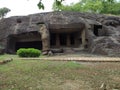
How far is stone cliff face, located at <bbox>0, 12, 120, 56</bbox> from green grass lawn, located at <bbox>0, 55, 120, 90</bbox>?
7801 mm

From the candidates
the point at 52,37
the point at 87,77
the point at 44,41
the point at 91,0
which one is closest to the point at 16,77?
the point at 87,77

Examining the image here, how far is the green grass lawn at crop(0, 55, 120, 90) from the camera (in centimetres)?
659

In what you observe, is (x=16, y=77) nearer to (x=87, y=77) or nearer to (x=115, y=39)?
(x=87, y=77)

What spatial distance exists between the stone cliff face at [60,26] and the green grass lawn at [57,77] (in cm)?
780

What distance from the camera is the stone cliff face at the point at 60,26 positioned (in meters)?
17.3

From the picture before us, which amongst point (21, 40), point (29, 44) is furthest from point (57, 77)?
point (29, 44)

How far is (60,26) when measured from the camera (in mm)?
17656

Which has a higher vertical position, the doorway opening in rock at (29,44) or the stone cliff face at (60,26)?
the stone cliff face at (60,26)

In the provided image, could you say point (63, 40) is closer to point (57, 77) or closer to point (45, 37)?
point (45, 37)

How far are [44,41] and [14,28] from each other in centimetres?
279

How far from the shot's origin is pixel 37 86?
6.59 meters

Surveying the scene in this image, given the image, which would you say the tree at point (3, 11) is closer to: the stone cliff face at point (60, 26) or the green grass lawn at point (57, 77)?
the stone cliff face at point (60, 26)

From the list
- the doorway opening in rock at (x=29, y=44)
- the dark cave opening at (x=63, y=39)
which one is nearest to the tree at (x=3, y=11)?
the doorway opening in rock at (x=29, y=44)

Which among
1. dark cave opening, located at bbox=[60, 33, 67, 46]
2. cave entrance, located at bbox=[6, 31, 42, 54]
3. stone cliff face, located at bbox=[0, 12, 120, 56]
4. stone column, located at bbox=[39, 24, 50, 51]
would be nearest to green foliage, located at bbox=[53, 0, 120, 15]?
dark cave opening, located at bbox=[60, 33, 67, 46]
